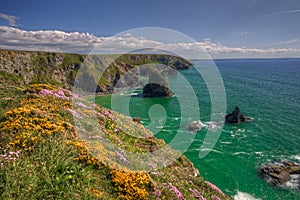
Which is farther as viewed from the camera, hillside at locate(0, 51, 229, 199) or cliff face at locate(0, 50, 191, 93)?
cliff face at locate(0, 50, 191, 93)

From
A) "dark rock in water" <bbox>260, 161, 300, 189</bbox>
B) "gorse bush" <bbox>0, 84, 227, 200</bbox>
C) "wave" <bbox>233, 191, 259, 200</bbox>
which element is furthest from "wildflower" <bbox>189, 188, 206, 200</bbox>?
"dark rock in water" <bbox>260, 161, 300, 189</bbox>

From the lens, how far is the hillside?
6.75 m

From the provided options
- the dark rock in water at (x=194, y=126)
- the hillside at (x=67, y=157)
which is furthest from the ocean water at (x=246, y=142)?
the hillside at (x=67, y=157)

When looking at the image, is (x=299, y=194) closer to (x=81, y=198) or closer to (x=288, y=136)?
(x=288, y=136)

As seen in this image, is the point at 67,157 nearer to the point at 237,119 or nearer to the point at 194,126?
the point at 194,126

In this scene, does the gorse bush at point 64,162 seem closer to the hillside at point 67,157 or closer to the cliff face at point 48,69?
the hillside at point 67,157

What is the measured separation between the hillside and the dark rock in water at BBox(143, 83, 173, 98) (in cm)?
11577

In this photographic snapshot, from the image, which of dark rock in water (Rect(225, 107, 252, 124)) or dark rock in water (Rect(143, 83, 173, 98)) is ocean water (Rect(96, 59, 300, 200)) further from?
dark rock in water (Rect(143, 83, 173, 98))

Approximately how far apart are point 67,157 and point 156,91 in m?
127

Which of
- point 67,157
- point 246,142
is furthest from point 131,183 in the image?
point 246,142

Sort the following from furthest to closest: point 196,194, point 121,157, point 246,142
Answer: point 246,142
point 196,194
point 121,157

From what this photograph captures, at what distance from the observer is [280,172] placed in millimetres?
42438

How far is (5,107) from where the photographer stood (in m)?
13.3

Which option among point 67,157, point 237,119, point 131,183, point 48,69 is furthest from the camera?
point 48,69
